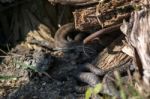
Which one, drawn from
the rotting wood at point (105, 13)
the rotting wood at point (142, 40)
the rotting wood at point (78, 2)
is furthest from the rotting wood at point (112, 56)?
the rotting wood at point (142, 40)

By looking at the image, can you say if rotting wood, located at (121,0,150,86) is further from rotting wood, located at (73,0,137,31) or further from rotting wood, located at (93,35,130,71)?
rotting wood, located at (93,35,130,71)

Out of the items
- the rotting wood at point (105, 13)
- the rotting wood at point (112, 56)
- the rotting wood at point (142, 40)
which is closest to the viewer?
the rotting wood at point (142, 40)

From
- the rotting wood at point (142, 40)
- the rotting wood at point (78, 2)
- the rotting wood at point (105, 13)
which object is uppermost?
the rotting wood at point (78, 2)

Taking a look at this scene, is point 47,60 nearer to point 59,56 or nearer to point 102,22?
point 59,56

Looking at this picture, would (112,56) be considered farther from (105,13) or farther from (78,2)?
(78,2)

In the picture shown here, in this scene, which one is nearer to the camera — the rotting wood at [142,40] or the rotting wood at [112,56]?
the rotting wood at [142,40]

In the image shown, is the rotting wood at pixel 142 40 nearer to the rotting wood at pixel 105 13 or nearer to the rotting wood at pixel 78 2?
the rotting wood at pixel 105 13

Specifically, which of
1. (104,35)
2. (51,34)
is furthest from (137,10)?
(51,34)

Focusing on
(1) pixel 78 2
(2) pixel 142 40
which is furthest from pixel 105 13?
(2) pixel 142 40

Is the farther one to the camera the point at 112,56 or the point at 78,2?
the point at 78,2

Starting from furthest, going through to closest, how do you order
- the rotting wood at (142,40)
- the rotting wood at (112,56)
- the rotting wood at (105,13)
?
the rotting wood at (112,56) < the rotting wood at (105,13) < the rotting wood at (142,40)

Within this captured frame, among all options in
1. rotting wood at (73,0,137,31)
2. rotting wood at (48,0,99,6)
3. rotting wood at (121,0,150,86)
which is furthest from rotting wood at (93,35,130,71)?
rotting wood at (121,0,150,86)
